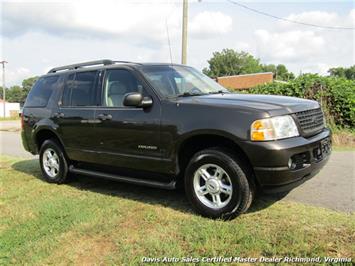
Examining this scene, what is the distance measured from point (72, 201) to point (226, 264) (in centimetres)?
294

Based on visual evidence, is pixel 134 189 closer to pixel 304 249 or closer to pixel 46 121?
pixel 46 121

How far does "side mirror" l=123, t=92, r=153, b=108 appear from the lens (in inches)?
201

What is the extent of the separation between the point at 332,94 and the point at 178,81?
7.78 m

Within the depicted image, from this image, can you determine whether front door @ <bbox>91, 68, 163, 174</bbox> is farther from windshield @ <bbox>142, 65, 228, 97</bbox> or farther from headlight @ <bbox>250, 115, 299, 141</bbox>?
headlight @ <bbox>250, 115, 299, 141</bbox>

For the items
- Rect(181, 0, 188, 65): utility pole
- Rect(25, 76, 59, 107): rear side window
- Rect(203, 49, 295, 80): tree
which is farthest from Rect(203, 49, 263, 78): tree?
Rect(25, 76, 59, 107): rear side window

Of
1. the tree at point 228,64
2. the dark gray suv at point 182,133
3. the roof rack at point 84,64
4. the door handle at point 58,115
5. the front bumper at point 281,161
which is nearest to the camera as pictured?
the front bumper at point 281,161

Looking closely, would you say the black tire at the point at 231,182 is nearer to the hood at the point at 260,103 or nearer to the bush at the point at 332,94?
the hood at the point at 260,103

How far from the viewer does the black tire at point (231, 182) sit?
176 inches

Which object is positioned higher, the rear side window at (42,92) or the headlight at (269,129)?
the rear side window at (42,92)

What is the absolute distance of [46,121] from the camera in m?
6.97

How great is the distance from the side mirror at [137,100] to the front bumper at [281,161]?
1.45m

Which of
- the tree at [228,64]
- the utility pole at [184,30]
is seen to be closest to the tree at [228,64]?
the tree at [228,64]

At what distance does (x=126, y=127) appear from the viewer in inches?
215

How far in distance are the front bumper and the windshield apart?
1.45m
